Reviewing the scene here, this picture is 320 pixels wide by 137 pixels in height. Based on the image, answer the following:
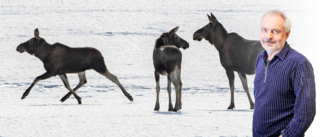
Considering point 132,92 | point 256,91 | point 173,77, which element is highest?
point 256,91

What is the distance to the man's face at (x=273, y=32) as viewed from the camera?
9.71ft

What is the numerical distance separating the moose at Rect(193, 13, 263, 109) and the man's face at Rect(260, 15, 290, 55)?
5.38m

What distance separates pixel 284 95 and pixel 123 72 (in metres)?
9.53

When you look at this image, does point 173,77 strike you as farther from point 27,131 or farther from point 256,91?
point 256,91

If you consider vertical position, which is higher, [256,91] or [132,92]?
[256,91]

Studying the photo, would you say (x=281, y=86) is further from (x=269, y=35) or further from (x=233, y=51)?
(x=233, y=51)

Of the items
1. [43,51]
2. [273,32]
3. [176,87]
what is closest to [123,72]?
[43,51]

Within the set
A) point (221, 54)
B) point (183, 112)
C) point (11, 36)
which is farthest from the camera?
point (11, 36)

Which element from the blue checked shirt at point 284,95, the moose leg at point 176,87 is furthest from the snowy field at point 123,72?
the blue checked shirt at point 284,95

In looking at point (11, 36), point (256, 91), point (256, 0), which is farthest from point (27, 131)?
point (256, 0)

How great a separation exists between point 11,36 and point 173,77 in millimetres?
9137

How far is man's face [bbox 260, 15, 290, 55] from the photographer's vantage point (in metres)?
2.96

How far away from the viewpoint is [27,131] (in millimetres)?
6391

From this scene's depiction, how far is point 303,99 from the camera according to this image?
2846 mm
